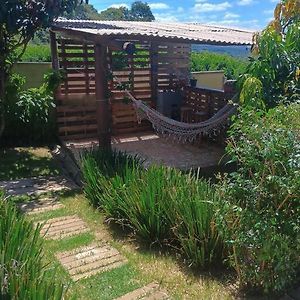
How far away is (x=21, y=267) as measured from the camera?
1979 mm

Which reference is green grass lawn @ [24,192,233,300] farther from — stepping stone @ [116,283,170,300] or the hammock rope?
the hammock rope

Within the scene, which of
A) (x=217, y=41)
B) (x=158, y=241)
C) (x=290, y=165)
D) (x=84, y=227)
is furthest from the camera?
(x=217, y=41)

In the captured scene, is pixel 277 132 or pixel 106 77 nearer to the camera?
pixel 277 132

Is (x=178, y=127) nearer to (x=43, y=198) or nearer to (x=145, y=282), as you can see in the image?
(x=43, y=198)

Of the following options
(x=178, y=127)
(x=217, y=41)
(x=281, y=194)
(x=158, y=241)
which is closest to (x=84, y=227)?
(x=158, y=241)

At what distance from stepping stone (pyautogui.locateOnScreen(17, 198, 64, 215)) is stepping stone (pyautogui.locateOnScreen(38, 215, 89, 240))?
336 mm

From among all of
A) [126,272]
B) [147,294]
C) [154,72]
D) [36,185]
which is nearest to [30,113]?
[36,185]

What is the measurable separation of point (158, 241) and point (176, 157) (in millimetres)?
3072

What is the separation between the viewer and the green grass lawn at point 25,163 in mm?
5535

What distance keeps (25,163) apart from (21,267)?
4138 millimetres

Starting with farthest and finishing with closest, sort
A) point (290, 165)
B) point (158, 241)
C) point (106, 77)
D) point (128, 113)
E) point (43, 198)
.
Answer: point (128, 113), point (106, 77), point (43, 198), point (158, 241), point (290, 165)

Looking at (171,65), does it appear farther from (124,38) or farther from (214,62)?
(214,62)

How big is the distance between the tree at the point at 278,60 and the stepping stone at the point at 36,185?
2.61 metres

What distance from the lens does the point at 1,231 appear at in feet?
7.77
